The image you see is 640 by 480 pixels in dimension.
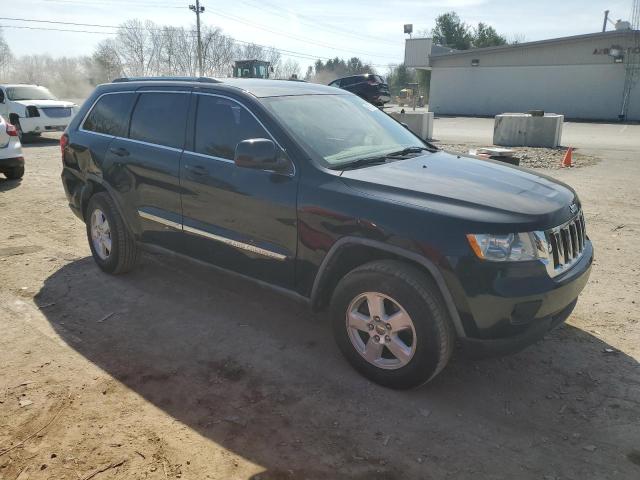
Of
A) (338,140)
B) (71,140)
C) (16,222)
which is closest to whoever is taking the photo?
(338,140)

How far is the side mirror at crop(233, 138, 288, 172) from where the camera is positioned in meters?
3.29

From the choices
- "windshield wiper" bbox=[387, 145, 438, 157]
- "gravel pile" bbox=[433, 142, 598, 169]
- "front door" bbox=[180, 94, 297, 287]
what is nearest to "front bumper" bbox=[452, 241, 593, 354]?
"front door" bbox=[180, 94, 297, 287]

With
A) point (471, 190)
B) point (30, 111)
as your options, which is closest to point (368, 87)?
point (30, 111)

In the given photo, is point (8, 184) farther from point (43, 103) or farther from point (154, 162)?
point (43, 103)

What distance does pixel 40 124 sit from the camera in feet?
50.4

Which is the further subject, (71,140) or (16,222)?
(16,222)

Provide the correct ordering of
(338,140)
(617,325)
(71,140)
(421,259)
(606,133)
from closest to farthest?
1. (421,259)
2. (338,140)
3. (617,325)
4. (71,140)
5. (606,133)

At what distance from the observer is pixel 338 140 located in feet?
12.2

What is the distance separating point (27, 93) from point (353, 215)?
54.5 feet

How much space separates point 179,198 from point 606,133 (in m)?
21.9

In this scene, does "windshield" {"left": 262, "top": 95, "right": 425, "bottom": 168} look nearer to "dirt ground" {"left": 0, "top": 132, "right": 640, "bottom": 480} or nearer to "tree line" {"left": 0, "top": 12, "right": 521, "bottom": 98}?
"dirt ground" {"left": 0, "top": 132, "right": 640, "bottom": 480}

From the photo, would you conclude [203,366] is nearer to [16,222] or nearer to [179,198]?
[179,198]

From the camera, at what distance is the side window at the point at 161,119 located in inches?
164

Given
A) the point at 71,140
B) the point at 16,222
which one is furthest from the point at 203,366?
the point at 16,222
